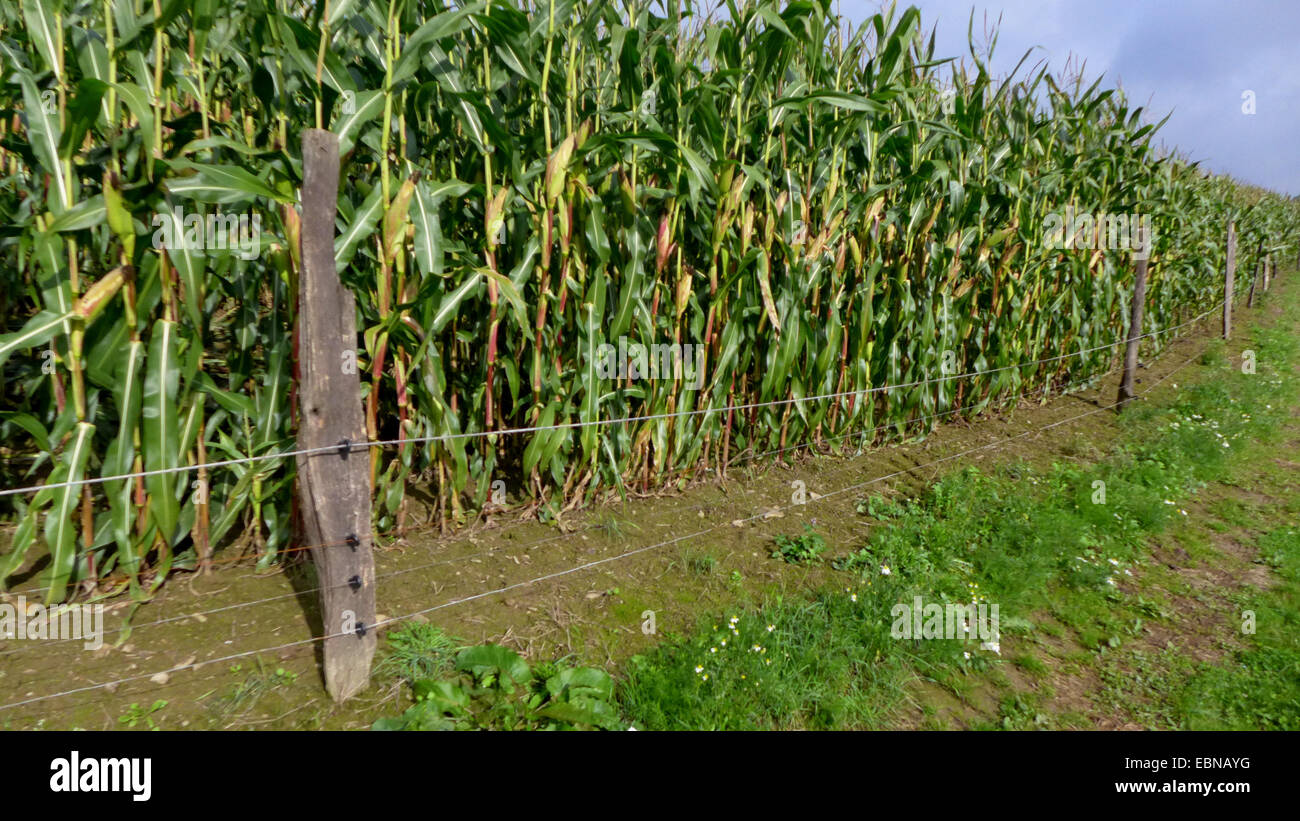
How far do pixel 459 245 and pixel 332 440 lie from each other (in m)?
1.18

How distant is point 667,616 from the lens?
3381 millimetres

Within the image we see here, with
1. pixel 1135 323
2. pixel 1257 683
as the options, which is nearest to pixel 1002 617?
pixel 1257 683

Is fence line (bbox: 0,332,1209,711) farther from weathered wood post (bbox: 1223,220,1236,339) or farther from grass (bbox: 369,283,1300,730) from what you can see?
weathered wood post (bbox: 1223,220,1236,339)

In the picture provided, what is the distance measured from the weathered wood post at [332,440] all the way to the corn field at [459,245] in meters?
0.38

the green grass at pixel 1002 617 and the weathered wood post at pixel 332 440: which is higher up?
the weathered wood post at pixel 332 440

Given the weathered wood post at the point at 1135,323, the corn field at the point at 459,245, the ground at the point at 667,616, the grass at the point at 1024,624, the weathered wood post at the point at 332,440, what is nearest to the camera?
the weathered wood post at the point at 332,440

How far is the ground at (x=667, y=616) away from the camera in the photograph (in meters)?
2.58

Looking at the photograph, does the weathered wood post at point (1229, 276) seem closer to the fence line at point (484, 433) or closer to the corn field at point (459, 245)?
the fence line at point (484, 433)

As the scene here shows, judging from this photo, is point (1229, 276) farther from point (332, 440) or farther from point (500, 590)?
point (332, 440)

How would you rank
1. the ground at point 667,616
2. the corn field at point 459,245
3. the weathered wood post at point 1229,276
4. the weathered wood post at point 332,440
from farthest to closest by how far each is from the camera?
the weathered wood post at point 1229,276
the corn field at point 459,245
the ground at point 667,616
the weathered wood post at point 332,440

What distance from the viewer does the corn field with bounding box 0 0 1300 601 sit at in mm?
2738

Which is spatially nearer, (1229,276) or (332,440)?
(332,440)

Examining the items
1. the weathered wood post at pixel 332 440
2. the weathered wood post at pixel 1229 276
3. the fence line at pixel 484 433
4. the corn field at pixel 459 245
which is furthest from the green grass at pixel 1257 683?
the weathered wood post at pixel 1229 276
